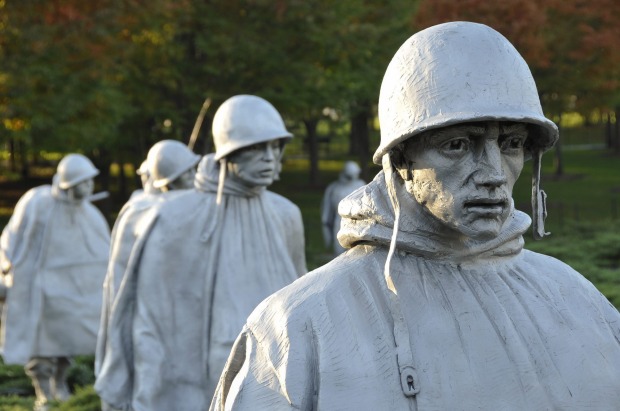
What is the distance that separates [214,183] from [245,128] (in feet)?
1.59

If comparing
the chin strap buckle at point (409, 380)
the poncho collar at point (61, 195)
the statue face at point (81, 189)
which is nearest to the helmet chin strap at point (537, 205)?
the chin strap buckle at point (409, 380)

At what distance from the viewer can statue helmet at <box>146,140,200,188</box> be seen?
16469mm

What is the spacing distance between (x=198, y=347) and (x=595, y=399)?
7782mm

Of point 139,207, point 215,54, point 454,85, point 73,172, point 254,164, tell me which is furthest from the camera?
point 215,54

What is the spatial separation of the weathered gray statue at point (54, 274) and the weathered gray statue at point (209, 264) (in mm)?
6090

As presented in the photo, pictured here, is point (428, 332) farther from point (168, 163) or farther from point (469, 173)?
point (168, 163)

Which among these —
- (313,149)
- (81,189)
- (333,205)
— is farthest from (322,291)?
(313,149)

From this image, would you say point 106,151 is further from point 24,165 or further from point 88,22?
point 88,22

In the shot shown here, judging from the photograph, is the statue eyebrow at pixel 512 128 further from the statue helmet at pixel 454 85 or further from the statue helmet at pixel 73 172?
the statue helmet at pixel 73 172

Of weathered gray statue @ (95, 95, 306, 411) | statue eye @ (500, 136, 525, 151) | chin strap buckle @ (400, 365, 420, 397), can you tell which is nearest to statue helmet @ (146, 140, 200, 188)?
weathered gray statue @ (95, 95, 306, 411)

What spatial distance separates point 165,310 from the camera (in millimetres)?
12391

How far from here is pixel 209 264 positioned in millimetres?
12156

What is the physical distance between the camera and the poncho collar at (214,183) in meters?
12.5

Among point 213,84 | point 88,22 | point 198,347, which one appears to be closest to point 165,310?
point 198,347
